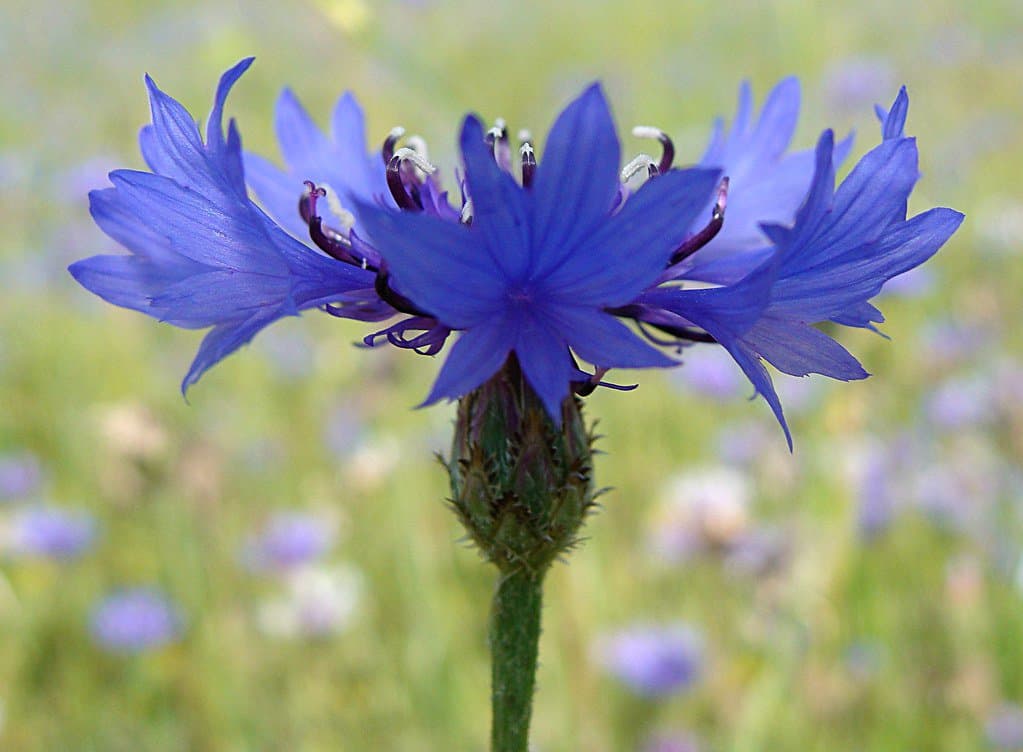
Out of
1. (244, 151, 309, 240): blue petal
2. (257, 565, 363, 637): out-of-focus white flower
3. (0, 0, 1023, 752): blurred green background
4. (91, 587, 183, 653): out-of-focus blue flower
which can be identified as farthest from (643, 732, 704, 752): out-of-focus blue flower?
(244, 151, 309, 240): blue petal

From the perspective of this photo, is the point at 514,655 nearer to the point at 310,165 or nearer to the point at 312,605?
the point at 310,165

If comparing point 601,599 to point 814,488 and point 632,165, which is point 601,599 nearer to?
point 814,488

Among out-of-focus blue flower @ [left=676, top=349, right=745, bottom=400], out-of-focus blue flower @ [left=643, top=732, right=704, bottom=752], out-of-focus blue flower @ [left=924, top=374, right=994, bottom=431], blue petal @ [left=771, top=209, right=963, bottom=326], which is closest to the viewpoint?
blue petal @ [left=771, top=209, right=963, bottom=326]

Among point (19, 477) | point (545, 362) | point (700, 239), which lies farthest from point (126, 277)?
point (19, 477)

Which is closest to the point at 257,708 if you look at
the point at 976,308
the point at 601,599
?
the point at 601,599

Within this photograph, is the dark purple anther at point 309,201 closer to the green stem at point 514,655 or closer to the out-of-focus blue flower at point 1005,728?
the green stem at point 514,655

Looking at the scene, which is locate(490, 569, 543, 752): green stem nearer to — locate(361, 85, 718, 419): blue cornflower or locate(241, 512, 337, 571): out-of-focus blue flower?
locate(361, 85, 718, 419): blue cornflower
